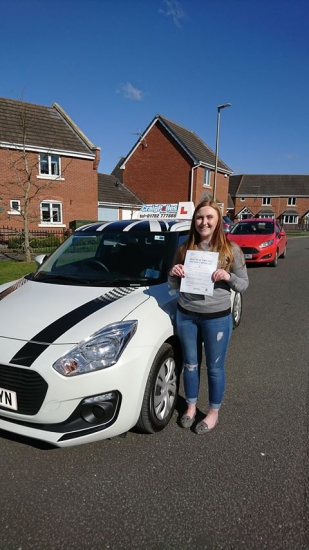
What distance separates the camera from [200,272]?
259cm

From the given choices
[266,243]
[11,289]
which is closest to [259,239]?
[266,243]

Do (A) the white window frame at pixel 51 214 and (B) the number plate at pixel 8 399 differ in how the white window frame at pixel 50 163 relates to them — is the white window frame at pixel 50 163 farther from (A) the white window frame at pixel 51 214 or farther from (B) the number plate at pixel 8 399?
(B) the number plate at pixel 8 399

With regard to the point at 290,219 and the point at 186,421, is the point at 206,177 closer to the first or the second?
the point at 186,421

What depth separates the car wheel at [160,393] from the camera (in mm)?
2547

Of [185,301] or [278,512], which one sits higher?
[185,301]

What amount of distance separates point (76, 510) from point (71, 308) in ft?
4.25

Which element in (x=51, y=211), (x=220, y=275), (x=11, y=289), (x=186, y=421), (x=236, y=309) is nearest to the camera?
(x=220, y=275)

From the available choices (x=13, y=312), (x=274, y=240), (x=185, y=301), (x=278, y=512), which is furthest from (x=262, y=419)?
(x=274, y=240)

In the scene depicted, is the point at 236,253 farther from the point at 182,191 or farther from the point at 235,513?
the point at 182,191

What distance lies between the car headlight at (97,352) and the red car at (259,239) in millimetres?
9019

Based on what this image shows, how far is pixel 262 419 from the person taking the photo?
9.86ft

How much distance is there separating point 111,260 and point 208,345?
142 cm

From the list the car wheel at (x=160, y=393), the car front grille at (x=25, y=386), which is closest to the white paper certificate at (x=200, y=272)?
the car wheel at (x=160, y=393)

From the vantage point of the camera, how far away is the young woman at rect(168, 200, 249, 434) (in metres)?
2.63
